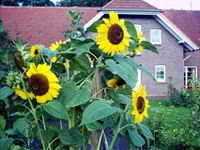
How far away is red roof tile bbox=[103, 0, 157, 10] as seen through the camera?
1773 cm

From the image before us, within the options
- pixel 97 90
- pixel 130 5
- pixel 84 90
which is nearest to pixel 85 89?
pixel 84 90

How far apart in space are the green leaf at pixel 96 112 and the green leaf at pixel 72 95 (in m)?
0.07

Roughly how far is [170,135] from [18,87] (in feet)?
13.0

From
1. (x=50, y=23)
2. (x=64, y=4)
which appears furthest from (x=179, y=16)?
(x=64, y=4)

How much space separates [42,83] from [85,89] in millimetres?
152

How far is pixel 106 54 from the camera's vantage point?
127cm

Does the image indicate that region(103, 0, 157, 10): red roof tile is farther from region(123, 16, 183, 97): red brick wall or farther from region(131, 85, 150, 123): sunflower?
region(131, 85, 150, 123): sunflower

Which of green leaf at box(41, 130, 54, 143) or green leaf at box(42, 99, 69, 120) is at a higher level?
green leaf at box(42, 99, 69, 120)

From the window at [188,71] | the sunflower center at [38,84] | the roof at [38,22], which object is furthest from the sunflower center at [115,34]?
the window at [188,71]

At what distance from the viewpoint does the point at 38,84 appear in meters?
1.23

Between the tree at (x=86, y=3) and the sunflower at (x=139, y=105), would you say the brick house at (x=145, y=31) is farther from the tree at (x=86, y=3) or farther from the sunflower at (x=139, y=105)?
the tree at (x=86, y=3)

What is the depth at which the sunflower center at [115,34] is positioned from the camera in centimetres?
122

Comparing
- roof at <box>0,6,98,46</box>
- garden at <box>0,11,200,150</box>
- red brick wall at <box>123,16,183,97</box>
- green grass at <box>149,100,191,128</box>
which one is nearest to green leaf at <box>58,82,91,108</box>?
garden at <box>0,11,200,150</box>

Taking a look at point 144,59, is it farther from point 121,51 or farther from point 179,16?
point 121,51
